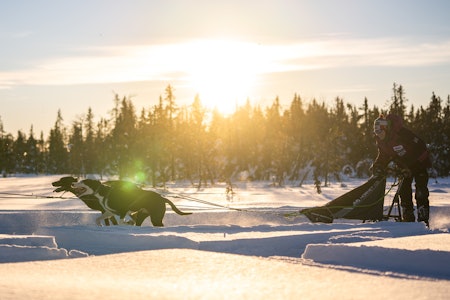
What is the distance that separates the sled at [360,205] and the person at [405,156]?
1.04 ft

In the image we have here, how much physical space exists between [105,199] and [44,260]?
3934 mm

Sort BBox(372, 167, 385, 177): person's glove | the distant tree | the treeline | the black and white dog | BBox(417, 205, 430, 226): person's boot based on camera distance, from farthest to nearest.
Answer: the distant tree → the treeline → BBox(417, 205, 430, 226): person's boot → BBox(372, 167, 385, 177): person's glove → the black and white dog

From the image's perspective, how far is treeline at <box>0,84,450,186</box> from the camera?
5897cm

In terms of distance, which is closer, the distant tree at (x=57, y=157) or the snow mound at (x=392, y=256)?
the snow mound at (x=392, y=256)

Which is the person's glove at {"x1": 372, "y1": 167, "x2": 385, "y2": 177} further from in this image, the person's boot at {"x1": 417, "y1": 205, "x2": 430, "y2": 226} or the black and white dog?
the black and white dog

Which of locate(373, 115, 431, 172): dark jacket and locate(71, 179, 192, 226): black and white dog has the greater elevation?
locate(373, 115, 431, 172): dark jacket

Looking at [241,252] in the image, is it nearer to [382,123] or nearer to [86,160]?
[382,123]

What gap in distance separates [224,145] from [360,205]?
93628mm

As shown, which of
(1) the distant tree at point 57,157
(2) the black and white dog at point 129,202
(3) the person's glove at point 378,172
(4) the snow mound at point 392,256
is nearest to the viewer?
(4) the snow mound at point 392,256

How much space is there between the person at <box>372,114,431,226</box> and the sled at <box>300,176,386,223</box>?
1.04 feet

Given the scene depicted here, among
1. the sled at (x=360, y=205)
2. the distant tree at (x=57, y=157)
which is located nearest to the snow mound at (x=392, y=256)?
the sled at (x=360, y=205)

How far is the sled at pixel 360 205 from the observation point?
11.0 m

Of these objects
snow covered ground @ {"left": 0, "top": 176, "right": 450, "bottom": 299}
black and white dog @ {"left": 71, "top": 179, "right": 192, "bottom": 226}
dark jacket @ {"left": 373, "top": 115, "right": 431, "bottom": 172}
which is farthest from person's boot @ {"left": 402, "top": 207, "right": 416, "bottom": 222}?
black and white dog @ {"left": 71, "top": 179, "right": 192, "bottom": 226}

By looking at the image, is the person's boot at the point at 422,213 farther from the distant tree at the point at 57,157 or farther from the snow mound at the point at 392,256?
the distant tree at the point at 57,157
